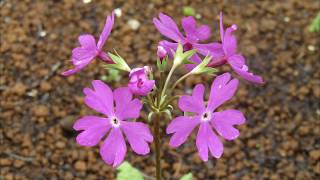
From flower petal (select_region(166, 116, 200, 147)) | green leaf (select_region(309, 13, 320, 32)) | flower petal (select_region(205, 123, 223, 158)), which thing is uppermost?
flower petal (select_region(166, 116, 200, 147))

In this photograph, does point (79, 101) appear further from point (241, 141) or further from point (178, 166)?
point (241, 141)

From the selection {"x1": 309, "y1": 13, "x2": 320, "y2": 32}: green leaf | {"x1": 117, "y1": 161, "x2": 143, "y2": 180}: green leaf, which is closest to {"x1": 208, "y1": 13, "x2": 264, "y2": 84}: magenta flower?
{"x1": 117, "y1": 161, "x2": 143, "y2": 180}: green leaf

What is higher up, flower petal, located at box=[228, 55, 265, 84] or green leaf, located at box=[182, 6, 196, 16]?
flower petal, located at box=[228, 55, 265, 84]

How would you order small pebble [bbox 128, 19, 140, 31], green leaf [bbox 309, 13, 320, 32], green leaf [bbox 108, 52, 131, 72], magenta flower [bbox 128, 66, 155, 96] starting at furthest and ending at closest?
small pebble [bbox 128, 19, 140, 31] < green leaf [bbox 309, 13, 320, 32] < green leaf [bbox 108, 52, 131, 72] < magenta flower [bbox 128, 66, 155, 96]

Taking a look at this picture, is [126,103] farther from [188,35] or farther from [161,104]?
[188,35]

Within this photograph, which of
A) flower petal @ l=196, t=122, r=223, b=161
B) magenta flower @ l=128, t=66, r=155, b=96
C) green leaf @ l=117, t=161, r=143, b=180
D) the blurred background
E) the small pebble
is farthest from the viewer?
the small pebble

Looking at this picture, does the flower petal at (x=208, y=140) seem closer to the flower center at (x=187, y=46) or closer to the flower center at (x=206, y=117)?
the flower center at (x=206, y=117)

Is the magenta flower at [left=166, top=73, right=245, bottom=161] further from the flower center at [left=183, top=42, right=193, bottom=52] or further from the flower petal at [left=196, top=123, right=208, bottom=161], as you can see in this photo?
the flower center at [left=183, top=42, right=193, bottom=52]

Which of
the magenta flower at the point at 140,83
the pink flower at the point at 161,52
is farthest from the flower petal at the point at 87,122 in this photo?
the pink flower at the point at 161,52
